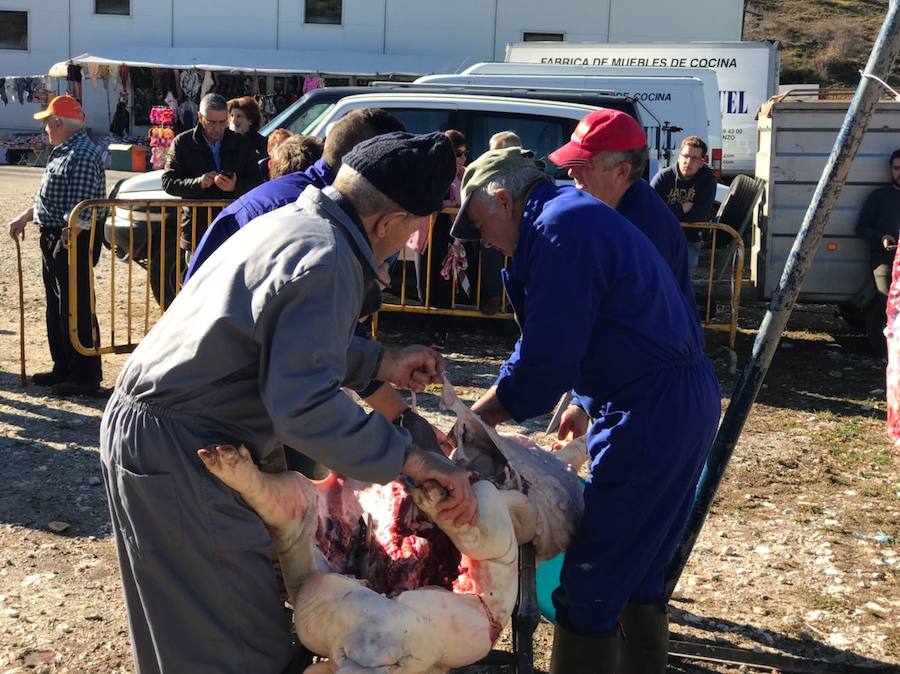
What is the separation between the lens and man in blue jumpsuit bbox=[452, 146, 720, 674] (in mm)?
2949

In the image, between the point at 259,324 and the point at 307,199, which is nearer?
the point at 259,324

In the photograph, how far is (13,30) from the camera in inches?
1283

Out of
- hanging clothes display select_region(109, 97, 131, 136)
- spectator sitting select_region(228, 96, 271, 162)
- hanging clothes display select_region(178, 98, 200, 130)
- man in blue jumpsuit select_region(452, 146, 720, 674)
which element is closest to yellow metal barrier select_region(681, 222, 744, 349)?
spectator sitting select_region(228, 96, 271, 162)

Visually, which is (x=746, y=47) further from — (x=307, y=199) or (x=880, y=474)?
(x=307, y=199)

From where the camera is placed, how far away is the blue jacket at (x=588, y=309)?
294cm

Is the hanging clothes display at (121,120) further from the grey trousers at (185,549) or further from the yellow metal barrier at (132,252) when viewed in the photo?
the grey trousers at (185,549)

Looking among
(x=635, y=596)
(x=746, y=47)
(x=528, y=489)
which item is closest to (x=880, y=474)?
(x=635, y=596)

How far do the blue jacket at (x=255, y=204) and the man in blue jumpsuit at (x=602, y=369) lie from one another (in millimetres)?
970

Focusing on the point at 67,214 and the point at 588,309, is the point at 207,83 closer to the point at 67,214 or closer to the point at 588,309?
the point at 67,214

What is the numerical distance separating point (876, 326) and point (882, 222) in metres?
0.98

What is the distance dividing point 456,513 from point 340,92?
26.8 feet

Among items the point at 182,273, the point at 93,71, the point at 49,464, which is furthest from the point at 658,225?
the point at 93,71

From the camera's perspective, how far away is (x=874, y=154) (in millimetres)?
8984

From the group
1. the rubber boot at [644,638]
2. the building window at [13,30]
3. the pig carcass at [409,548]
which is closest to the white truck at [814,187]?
the rubber boot at [644,638]
